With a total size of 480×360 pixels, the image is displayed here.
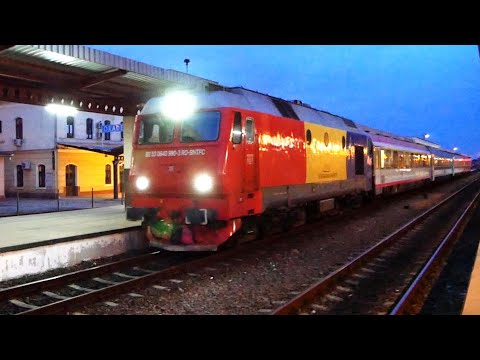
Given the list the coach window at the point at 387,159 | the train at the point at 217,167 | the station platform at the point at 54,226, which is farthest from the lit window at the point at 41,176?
A: the train at the point at 217,167

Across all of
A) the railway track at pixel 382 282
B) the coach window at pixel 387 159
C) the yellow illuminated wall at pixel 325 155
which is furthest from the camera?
the coach window at pixel 387 159

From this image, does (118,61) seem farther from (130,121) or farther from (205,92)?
(130,121)

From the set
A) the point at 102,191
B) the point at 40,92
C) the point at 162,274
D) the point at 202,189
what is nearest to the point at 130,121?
the point at 40,92

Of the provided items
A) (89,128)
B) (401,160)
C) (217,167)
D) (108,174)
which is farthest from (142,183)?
(108,174)

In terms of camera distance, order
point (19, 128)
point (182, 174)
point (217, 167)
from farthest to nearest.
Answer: point (19, 128) → point (182, 174) → point (217, 167)

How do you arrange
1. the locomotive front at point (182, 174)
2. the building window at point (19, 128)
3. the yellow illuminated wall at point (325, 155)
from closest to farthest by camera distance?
the locomotive front at point (182, 174) < the yellow illuminated wall at point (325, 155) < the building window at point (19, 128)

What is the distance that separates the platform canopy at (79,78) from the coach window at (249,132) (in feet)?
3.67

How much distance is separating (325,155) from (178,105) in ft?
17.1

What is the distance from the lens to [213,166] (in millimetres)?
9383

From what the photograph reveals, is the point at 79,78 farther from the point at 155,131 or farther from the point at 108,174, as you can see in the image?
the point at 108,174

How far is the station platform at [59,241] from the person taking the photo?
9.04m

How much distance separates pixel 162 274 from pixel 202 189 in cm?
186

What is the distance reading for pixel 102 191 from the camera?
3084cm

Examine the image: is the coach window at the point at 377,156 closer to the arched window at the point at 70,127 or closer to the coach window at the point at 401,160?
the coach window at the point at 401,160
